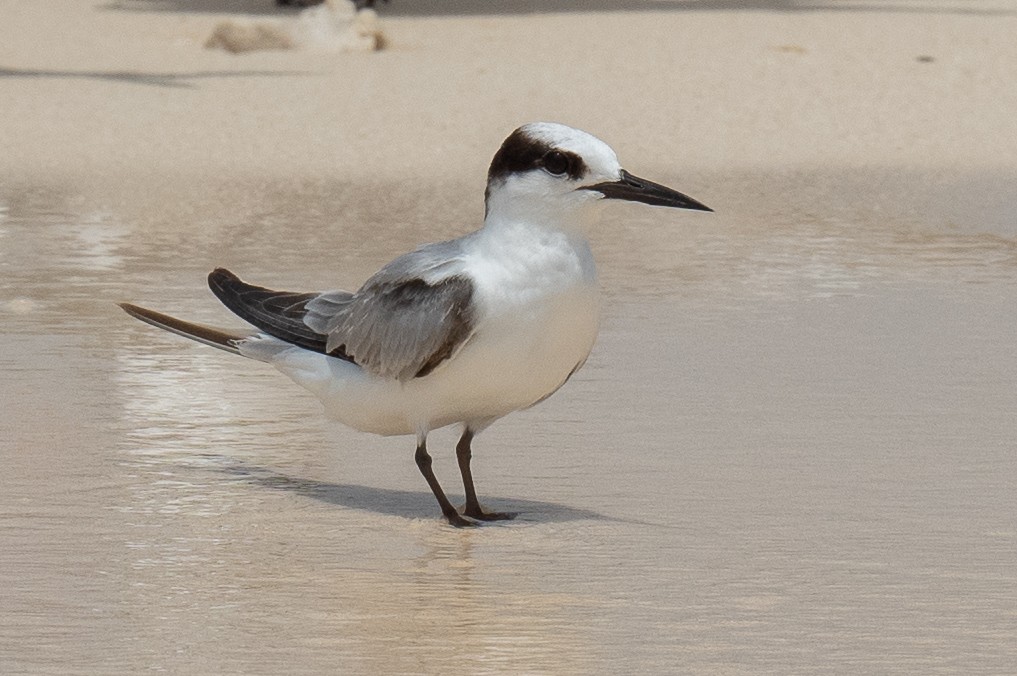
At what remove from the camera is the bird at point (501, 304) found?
514 centimetres

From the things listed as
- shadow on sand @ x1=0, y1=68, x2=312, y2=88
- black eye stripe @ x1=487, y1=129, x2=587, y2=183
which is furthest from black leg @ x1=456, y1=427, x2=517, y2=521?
shadow on sand @ x1=0, y1=68, x2=312, y2=88

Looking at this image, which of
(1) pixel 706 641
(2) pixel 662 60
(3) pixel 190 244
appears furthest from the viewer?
(2) pixel 662 60

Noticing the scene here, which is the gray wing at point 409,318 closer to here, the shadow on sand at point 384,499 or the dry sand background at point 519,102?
the shadow on sand at point 384,499

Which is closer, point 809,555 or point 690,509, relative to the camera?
point 809,555

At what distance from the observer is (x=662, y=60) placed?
19953 millimetres

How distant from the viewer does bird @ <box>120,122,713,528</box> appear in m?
5.14

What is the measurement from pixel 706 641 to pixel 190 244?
20.6 feet

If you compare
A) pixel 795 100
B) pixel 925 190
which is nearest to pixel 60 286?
pixel 925 190

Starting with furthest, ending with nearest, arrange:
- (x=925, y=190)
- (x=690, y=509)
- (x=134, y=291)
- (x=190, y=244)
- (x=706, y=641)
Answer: (x=925, y=190) < (x=190, y=244) < (x=134, y=291) < (x=690, y=509) < (x=706, y=641)

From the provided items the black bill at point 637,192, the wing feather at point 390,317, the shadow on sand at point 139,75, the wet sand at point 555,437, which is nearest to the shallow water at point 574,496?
the wet sand at point 555,437

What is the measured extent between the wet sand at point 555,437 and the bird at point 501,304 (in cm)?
33

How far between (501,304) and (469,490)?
0.60 metres

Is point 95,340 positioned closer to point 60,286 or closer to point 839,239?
point 60,286

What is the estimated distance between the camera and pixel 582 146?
5160 mm
